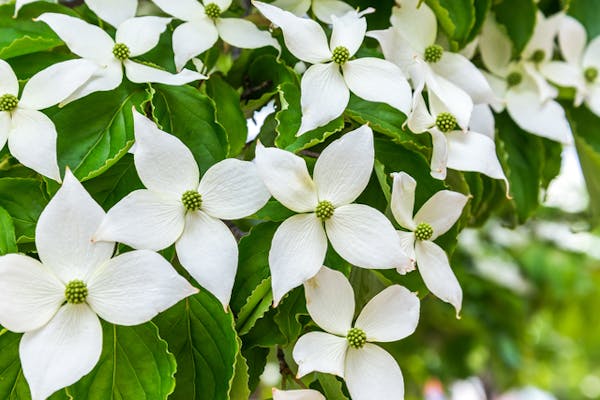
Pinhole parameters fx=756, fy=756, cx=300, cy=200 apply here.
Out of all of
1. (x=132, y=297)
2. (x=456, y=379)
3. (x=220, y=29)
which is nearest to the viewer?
(x=132, y=297)

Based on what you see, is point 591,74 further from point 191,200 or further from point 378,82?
point 191,200

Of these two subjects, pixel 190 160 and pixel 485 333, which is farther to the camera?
pixel 485 333

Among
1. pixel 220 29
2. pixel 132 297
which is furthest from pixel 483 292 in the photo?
pixel 132 297

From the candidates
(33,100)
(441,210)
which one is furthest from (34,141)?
(441,210)

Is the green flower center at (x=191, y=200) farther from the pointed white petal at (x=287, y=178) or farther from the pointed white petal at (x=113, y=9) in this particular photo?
the pointed white petal at (x=113, y=9)

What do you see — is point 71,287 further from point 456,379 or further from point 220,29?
point 456,379

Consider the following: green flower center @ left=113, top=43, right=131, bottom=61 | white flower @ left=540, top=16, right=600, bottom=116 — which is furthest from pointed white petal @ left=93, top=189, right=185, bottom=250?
white flower @ left=540, top=16, right=600, bottom=116

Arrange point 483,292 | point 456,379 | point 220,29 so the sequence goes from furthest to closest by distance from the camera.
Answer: point 456,379
point 483,292
point 220,29

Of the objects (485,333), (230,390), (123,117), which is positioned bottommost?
(485,333)

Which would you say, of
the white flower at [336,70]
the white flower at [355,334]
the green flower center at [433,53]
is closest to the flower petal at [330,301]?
the white flower at [355,334]
